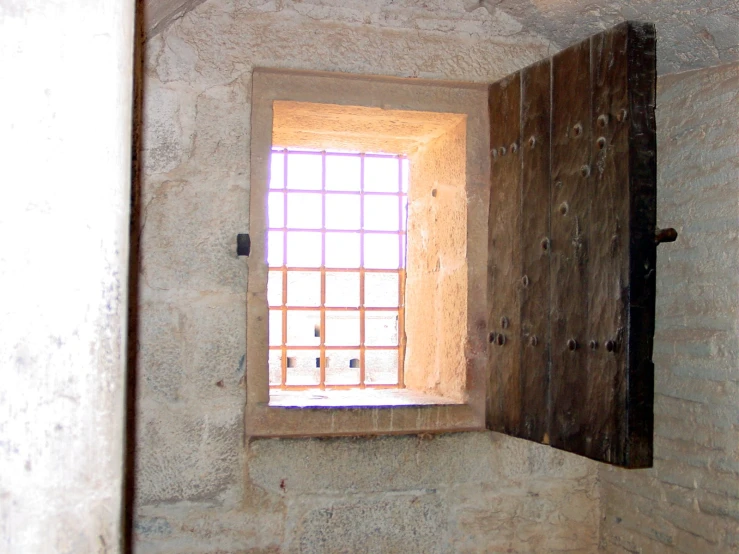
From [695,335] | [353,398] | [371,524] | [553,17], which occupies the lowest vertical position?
[371,524]

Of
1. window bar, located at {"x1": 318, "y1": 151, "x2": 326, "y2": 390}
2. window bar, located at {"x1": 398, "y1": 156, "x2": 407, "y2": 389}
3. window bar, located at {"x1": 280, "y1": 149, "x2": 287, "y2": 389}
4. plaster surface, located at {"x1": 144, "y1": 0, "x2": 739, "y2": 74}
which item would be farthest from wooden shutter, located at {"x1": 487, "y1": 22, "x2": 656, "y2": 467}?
window bar, located at {"x1": 280, "y1": 149, "x2": 287, "y2": 389}

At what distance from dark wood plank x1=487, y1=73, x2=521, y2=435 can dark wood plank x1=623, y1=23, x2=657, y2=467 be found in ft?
1.74

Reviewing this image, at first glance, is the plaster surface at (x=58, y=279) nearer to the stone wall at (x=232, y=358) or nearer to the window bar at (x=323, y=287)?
the stone wall at (x=232, y=358)

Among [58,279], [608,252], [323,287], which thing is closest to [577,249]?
[608,252]

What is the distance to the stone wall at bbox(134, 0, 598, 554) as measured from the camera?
8.66 ft

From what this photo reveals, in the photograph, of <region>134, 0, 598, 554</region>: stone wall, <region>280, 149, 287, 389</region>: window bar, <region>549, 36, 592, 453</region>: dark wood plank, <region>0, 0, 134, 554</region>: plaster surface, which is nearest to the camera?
<region>0, 0, 134, 554</region>: plaster surface

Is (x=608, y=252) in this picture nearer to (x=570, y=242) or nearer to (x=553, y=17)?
(x=570, y=242)

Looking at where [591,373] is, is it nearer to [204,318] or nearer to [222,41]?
[204,318]

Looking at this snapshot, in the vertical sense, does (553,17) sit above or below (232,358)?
above

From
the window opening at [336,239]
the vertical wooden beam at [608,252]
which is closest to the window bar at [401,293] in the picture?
the window opening at [336,239]

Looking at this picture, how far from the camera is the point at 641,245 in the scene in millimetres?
2121

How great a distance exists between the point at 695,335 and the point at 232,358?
59.2 inches

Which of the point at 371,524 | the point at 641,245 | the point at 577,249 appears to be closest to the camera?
the point at 641,245

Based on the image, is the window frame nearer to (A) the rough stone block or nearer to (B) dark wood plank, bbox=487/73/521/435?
(B) dark wood plank, bbox=487/73/521/435
